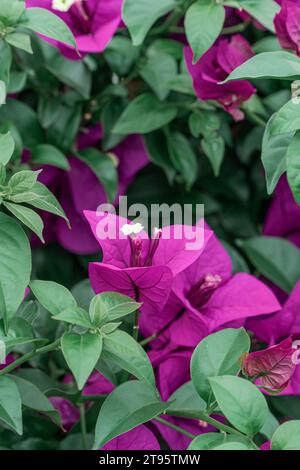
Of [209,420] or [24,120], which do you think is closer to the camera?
[209,420]

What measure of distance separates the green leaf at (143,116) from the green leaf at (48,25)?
→ 20 centimetres

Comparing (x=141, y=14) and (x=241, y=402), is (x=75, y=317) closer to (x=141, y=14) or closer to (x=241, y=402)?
(x=241, y=402)

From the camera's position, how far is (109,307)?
2.15ft

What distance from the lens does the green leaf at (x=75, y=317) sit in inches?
24.5

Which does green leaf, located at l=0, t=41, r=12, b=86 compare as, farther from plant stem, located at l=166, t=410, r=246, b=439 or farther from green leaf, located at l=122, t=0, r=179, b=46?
plant stem, located at l=166, t=410, r=246, b=439

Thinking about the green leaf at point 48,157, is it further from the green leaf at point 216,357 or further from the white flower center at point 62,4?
the green leaf at point 216,357

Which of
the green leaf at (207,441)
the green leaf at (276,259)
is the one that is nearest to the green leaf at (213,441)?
the green leaf at (207,441)

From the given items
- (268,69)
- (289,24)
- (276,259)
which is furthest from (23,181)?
(276,259)

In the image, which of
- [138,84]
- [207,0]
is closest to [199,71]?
[207,0]

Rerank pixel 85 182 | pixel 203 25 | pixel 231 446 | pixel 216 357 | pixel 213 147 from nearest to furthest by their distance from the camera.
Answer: pixel 231 446 → pixel 216 357 → pixel 203 25 → pixel 213 147 → pixel 85 182

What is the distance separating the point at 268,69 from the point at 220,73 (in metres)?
0.21

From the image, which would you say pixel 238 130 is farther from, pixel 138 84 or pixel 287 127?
pixel 287 127

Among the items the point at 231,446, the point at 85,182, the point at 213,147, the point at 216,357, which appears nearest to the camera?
the point at 231,446

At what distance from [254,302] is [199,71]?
0.87 ft
